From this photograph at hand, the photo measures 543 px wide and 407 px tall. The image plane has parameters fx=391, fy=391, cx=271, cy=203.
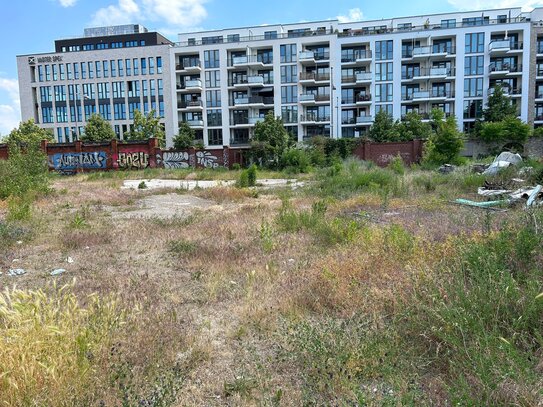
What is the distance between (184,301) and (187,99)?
55.7 meters

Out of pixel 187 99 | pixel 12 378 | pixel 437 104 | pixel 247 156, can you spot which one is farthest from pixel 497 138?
pixel 12 378

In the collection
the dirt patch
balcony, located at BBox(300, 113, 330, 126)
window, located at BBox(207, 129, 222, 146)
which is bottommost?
the dirt patch

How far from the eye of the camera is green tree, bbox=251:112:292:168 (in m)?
37.1

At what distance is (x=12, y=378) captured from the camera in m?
2.49

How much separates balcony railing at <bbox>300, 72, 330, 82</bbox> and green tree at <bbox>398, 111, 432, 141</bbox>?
13.5 meters

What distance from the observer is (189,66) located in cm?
5612

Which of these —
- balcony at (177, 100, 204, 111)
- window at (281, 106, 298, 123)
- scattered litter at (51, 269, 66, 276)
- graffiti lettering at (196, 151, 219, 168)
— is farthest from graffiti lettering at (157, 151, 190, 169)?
scattered litter at (51, 269, 66, 276)

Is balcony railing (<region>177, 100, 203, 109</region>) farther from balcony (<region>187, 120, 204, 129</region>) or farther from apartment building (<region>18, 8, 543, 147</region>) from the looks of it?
balcony (<region>187, 120, 204, 129</region>)

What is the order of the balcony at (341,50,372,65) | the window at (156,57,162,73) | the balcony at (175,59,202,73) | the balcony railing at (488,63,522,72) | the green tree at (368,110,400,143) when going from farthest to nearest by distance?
the window at (156,57,162,73) → the balcony at (175,59,202,73) → the balcony at (341,50,372,65) → the balcony railing at (488,63,522,72) → the green tree at (368,110,400,143)

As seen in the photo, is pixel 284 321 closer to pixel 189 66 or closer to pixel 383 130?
pixel 383 130

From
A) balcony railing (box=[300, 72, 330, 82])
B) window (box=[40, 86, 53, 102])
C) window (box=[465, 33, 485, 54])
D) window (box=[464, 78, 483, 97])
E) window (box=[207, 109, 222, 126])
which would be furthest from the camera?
window (box=[40, 86, 53, 102])

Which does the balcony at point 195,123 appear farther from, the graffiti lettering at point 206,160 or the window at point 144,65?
the graffiti lettering at point 206,160

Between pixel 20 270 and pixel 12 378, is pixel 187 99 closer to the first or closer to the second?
pixel 20 270

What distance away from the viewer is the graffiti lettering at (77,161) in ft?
116
